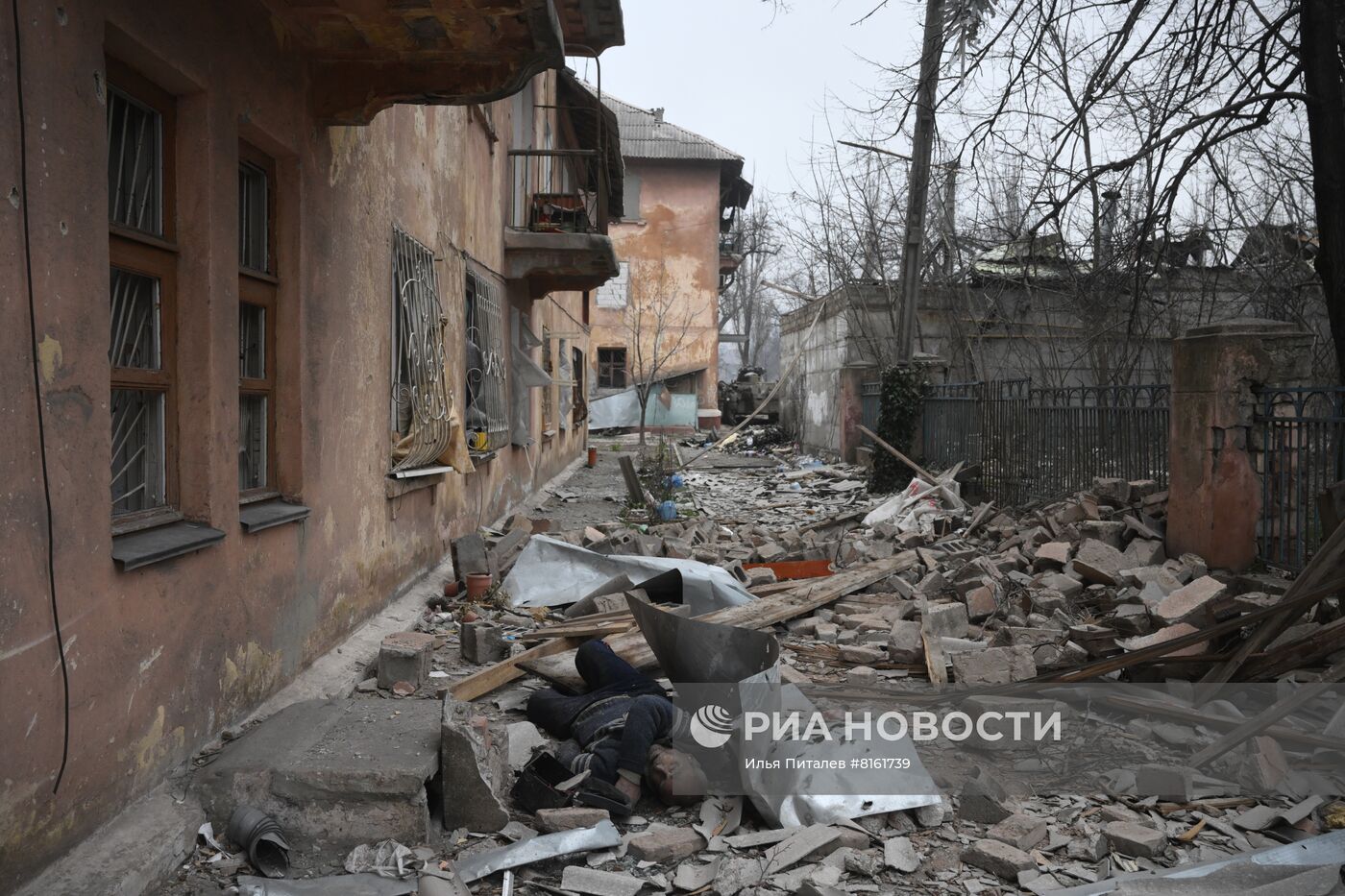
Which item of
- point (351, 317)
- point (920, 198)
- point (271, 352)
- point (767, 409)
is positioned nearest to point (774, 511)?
point (920, 198)

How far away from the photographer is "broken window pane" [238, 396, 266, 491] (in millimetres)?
4543

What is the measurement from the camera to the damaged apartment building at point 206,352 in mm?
2713

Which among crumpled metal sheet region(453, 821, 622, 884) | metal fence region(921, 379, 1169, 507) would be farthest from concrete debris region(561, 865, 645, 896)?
metal fence region(921, 379, 1169, 507)

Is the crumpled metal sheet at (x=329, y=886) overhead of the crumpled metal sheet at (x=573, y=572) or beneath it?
beneath

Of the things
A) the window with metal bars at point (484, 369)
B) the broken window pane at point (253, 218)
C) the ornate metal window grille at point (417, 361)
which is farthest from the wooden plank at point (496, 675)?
the window with metal bars at point (484, 369)

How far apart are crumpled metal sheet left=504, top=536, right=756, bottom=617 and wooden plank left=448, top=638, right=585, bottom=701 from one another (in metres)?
1.48

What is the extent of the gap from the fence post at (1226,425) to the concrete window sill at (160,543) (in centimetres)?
694

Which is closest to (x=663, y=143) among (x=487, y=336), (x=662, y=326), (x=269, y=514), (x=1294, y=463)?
(x=662, y=326)

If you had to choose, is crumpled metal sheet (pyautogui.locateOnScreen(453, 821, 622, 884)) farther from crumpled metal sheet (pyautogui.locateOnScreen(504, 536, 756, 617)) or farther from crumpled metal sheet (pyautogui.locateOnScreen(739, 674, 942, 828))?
crumpled metal sheet (pyautogui.locateOnScreen(504, 536, 756, 617))

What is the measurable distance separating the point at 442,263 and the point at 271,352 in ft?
11.2

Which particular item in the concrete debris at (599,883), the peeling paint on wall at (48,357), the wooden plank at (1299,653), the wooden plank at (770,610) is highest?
the peeling paint on wall at (48,357)

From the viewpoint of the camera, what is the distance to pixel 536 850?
3328 mm

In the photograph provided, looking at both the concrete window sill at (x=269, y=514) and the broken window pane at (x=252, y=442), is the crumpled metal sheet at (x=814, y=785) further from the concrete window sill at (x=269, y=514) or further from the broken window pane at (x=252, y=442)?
the broken window pane at (x=252, y=442)

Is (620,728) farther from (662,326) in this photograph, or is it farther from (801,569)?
(662,326)
